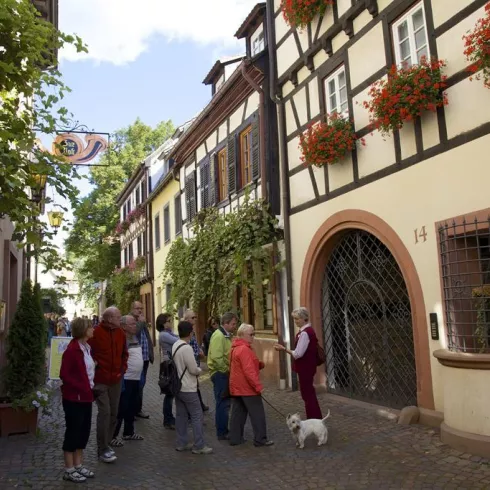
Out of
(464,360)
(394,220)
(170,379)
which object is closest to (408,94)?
(394,220)

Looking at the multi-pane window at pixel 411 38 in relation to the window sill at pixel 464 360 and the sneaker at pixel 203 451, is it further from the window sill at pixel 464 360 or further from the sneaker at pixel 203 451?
the sneaker at pixel 203 451

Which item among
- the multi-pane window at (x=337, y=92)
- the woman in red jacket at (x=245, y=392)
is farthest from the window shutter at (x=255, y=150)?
the woman in red jacket at (x=245, y=392)

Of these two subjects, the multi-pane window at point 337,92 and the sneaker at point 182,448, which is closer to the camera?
the sneaker at point 182,448

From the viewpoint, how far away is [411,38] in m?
7.68

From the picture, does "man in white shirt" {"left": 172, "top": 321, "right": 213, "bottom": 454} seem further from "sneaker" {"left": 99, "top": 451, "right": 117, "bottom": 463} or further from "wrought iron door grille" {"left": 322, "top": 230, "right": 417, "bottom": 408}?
"wrought iron door grille" {"left": 322, "top": 230, "right": 417, "bottom": 408}

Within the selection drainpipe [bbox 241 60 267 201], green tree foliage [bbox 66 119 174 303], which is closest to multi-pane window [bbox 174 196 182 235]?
drainpipe [bbox 241 60 267 201]

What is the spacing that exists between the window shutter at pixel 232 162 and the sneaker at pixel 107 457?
849cm

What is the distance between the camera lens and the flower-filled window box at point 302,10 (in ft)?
31.5

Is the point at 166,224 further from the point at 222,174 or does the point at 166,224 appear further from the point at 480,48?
the point at 480,48

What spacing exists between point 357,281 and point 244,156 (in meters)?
5.60

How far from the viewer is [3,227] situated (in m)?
9.75

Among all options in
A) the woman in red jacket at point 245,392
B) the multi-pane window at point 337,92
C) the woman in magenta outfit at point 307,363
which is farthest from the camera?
the multi-pane window at point 337,92

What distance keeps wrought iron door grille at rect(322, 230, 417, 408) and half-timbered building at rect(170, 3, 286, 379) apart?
6.78 feet

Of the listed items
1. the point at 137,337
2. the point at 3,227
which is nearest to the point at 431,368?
the point at 137,337
